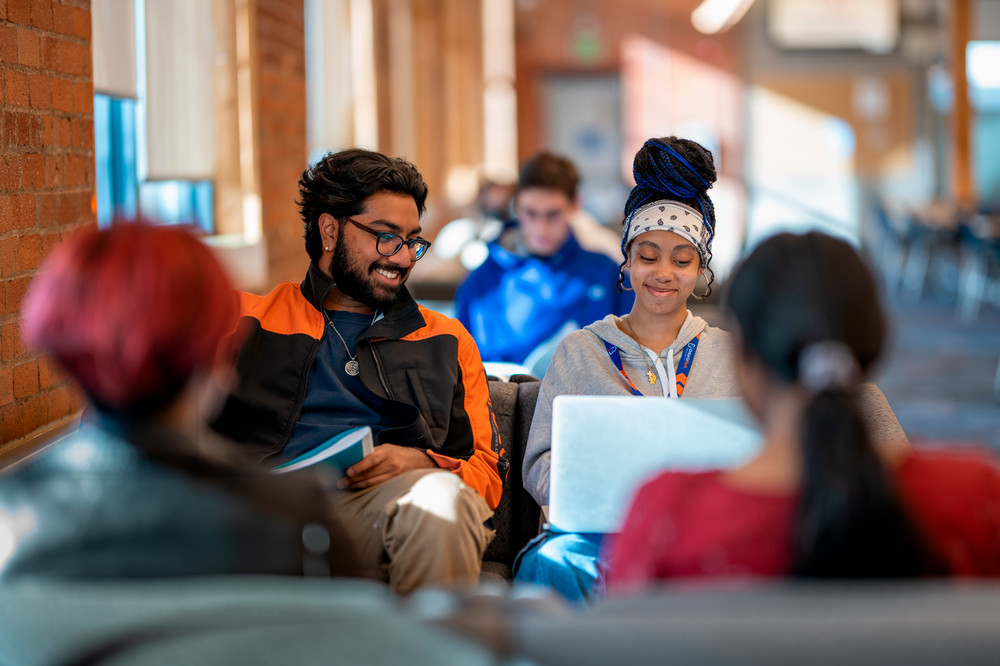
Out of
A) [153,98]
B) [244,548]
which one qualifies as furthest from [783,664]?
[153,98]

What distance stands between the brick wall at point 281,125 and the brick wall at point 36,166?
2.03 m

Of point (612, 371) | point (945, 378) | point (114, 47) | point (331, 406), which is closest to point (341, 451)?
point (331, 406)

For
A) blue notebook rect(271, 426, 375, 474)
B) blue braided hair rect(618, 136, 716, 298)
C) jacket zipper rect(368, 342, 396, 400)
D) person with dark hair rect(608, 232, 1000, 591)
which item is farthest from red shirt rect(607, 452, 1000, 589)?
blue braided hair rect(618, 136, 716, 298)

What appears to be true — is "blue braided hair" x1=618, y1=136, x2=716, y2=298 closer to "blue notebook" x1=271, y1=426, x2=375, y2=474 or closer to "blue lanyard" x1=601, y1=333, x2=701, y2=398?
"blue lanyard" x1=601, y1=333, x2=701, y2=398

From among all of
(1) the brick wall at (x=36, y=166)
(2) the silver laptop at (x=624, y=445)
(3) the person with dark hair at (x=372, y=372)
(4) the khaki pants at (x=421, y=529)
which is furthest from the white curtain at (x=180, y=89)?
(2) the silver laptop at (x=624, y=445)

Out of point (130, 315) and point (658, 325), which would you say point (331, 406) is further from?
point (130, 315)

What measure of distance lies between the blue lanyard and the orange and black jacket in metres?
0.31

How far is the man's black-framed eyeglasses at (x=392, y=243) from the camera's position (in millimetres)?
2348

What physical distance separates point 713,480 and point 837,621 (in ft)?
0.78

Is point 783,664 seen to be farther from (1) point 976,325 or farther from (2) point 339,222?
(1) point 976,325

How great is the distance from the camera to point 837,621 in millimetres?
979

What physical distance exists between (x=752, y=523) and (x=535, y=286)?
8.55 feet

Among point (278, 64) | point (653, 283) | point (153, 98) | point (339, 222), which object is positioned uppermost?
point (278, 64)

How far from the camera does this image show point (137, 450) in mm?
1146
